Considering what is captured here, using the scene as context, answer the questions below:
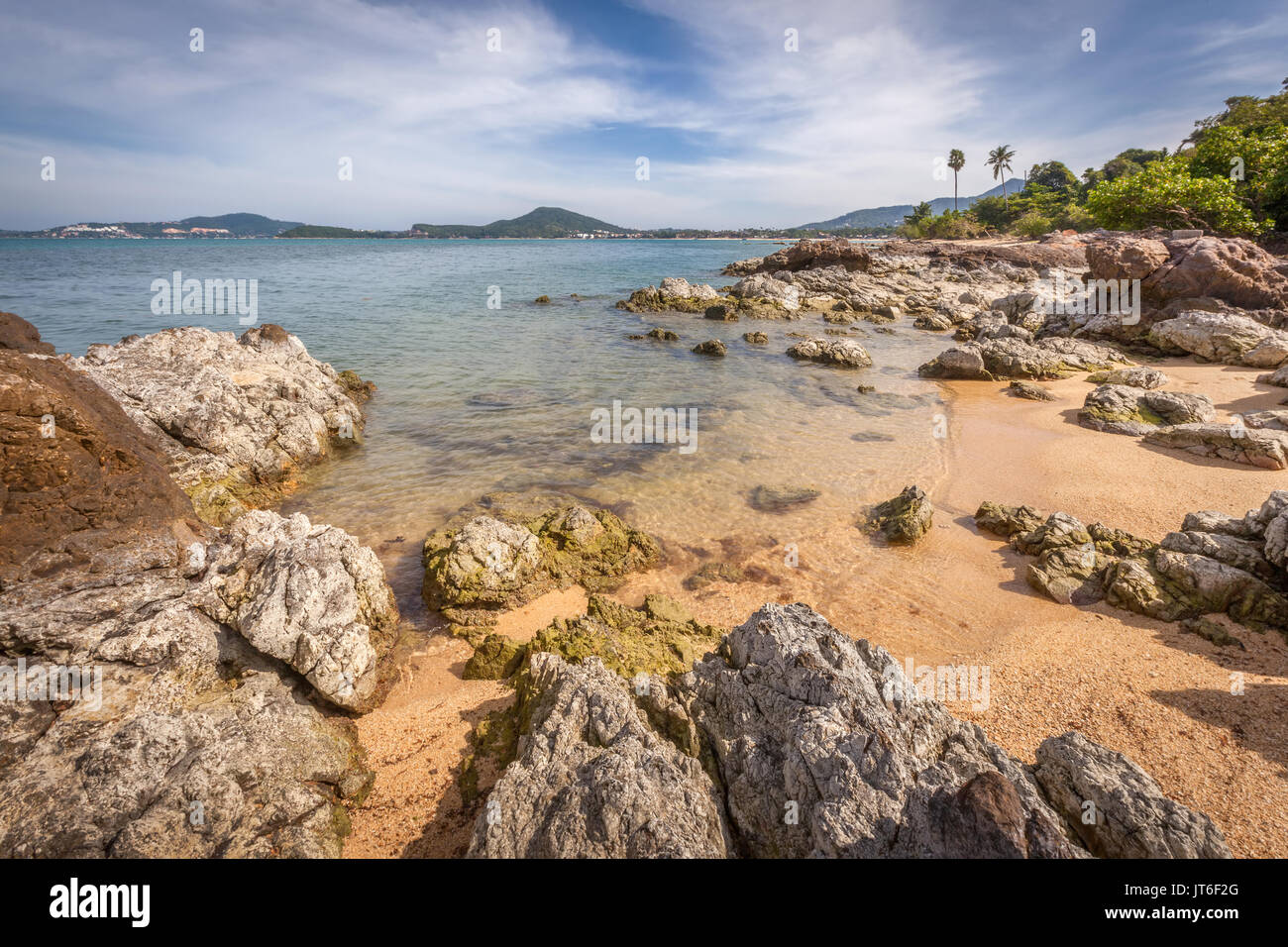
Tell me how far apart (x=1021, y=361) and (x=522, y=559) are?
23.1m

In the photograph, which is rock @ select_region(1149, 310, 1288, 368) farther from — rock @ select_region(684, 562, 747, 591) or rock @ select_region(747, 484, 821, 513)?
rock @ select_region(684, 562, 747, 591)

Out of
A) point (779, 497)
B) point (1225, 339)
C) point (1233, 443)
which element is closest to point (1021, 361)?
point (1225, 339)

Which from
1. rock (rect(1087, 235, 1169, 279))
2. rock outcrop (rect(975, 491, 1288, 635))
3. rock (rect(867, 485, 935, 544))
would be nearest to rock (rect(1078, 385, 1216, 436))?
rock outcrop (rect(975, 491, 1288, 635))

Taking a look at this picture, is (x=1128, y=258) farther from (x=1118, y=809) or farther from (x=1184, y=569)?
(x=1118, y=809)

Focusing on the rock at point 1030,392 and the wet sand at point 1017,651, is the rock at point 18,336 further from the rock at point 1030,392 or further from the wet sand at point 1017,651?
the rock at point 1030,392

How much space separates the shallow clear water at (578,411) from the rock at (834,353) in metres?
0.85

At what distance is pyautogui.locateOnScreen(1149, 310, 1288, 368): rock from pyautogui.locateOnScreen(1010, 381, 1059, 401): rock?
8.22 metres

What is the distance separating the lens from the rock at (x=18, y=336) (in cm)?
895

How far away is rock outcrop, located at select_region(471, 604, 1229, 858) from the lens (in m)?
3.85

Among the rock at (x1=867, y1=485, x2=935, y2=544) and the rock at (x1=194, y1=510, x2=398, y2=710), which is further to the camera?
the rock at (x1=867, y1=485, x2=935, y2=544)

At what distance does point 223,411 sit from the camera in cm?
1235

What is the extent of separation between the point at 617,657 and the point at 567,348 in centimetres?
2438
